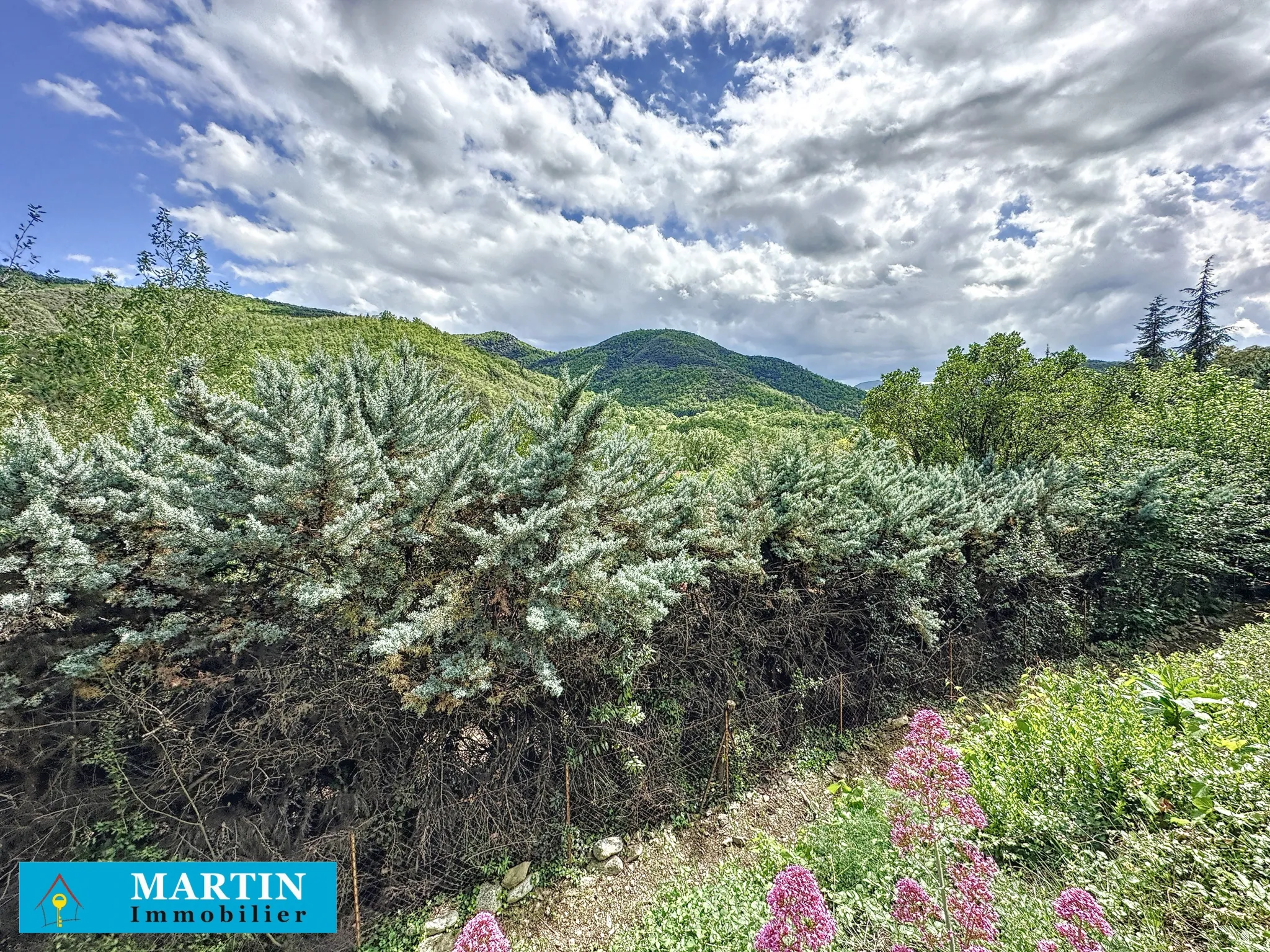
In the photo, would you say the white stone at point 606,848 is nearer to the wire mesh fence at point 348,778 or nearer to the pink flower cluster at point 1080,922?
the wire mesh fence at point 348,778

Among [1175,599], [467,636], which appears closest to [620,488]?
[467,636]

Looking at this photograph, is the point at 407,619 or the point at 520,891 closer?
the point at 407,619

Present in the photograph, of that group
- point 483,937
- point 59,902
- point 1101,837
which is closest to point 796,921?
point 483,937

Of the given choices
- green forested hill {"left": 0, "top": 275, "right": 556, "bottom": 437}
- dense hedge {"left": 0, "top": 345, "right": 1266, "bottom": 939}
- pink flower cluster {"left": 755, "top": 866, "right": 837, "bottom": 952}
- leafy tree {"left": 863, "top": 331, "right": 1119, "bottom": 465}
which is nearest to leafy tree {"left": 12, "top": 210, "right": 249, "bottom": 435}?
green forested hill {"left": 0, "top": 275, "right": 556, "bottom": 437}

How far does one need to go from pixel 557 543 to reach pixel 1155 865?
3.61 meters

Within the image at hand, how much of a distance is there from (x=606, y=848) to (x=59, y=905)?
11.7 feet

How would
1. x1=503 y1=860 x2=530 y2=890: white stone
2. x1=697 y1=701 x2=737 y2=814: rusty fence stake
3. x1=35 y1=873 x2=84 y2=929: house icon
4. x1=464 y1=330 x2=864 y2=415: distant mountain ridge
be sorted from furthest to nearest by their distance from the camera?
x1=464 y1=330 x2=864 y2=415: distant mountain ridge
x1=697 y1=701 x2=737 y2=814: rusty fence stake
x1=503 y1=860 x2=530 y2=890: white stone
x1=35 y1=873 x2=84 y2=929: house icon

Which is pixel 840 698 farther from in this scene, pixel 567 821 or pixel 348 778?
pixel 348 778

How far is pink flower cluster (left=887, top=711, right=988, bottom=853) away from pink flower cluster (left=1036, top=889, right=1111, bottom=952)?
0.28 m

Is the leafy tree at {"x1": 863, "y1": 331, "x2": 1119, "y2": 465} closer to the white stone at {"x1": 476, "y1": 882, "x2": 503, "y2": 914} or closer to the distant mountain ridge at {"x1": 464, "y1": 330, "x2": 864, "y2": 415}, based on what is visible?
the white stone at {"x1": 476, "y1": 882, "x2": 503, "y2": 914}

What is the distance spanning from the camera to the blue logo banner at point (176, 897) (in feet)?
9.27

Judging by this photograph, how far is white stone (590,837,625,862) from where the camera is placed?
12.5ft

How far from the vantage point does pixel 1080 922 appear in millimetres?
1537

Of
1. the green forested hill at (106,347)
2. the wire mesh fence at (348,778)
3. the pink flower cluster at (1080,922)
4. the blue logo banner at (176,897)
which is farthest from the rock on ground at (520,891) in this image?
the green forested hill at (106,347)
